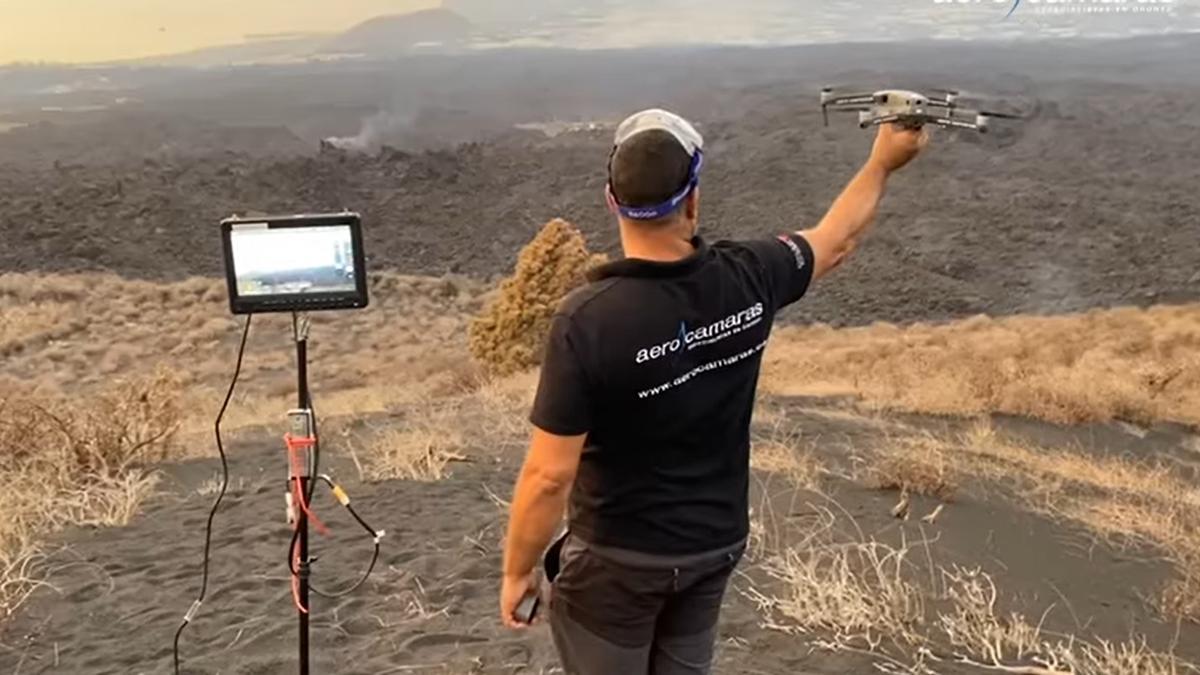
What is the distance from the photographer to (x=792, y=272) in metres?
2.34

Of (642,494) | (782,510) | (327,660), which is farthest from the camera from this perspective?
(782,510)

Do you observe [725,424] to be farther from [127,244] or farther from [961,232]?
[127,244]

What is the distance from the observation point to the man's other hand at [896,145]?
2.49m

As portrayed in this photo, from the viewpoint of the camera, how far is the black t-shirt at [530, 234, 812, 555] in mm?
2039

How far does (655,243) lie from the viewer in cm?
209

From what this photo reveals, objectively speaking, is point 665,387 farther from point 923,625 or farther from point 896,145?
point 923,625

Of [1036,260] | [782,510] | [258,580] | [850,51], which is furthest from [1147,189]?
[258,580]

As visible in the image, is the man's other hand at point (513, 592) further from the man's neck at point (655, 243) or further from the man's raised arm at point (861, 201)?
→ the man's raised arm at point (861, 201)

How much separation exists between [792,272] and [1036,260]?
52.8ft

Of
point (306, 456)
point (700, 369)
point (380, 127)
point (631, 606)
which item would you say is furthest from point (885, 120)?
point (380, 127)

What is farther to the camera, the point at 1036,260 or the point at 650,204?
the point at 1036,260

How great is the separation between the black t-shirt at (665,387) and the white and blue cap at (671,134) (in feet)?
0.27

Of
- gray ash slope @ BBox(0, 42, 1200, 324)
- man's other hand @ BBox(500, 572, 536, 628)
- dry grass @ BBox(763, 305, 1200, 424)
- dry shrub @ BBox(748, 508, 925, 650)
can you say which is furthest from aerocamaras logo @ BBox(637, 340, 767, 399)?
gray ash slope @ BBox(0, 42, 1200, 324)

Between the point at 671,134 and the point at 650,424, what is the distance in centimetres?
47
